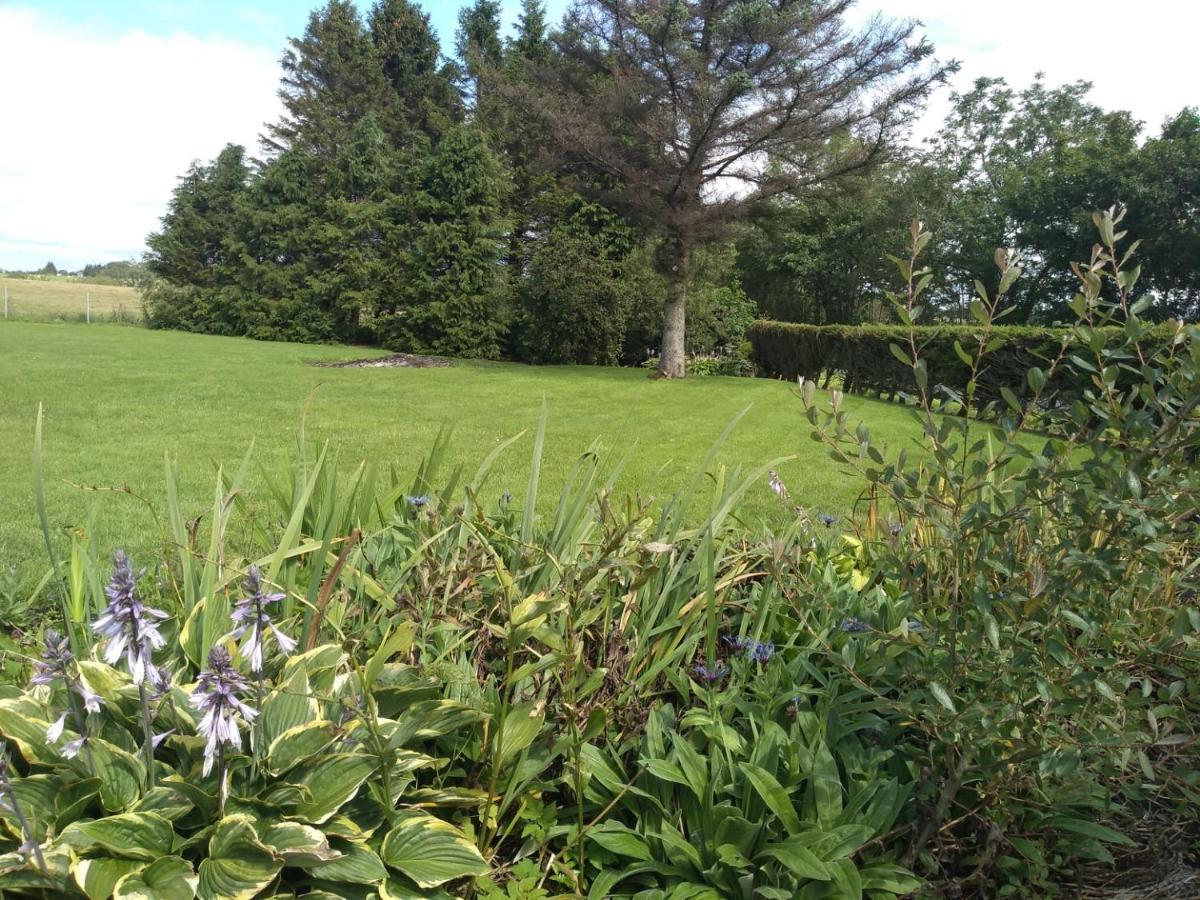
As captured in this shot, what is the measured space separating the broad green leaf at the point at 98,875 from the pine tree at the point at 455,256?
17.5 meters

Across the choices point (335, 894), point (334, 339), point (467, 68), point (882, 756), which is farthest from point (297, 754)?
point (467, 68)

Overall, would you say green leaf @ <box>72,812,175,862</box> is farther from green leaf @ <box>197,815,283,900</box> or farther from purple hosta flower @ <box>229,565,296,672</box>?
purple hosta flower @ <box>229,565,296,672</box>

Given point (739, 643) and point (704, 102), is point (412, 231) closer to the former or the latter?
point (704, 102)

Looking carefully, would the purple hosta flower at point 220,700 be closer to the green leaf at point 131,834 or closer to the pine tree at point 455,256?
the green leaf at point 131,834

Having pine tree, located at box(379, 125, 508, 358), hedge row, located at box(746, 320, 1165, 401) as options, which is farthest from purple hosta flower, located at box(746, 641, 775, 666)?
pine tree, located at box(379, 125, 508, 358)

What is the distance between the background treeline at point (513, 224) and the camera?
17656 millimetres

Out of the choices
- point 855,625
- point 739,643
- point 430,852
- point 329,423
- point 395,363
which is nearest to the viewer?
point 430,852

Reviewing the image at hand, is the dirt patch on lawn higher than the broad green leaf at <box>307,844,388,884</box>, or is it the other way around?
the dirt patch on lawn

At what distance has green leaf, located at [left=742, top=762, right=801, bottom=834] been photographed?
4.74 feet

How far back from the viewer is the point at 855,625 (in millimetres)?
1772

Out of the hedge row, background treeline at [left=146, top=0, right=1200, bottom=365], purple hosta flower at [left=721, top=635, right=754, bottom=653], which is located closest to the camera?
purple hosta flower at [left=721, top=635, right=754, bottom=653]

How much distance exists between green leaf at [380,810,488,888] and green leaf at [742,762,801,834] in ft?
1.65

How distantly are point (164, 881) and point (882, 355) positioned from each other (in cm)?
1280

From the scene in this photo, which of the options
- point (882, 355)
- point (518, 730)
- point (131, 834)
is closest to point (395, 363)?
point (882, 355)
